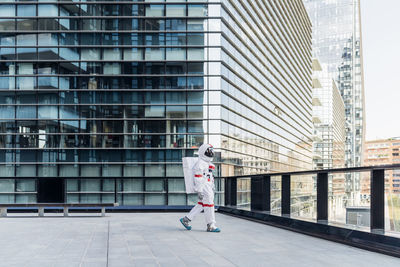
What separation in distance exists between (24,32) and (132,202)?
470 inches

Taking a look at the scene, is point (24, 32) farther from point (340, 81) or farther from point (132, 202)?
point (340, 81)

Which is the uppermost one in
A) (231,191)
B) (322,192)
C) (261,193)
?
(322,192)

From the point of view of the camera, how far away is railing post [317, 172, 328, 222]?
30.9 feet

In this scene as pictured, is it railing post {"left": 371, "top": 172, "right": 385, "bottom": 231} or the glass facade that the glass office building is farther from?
the glass facade

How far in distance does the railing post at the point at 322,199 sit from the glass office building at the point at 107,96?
17.5m

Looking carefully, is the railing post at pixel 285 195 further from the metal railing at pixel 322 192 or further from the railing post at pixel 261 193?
the railing post at pixel 261 193

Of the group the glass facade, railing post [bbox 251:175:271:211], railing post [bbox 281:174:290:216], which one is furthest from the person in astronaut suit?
the glass facade

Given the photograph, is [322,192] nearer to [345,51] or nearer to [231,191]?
[231,191]

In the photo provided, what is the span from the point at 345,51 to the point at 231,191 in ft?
449

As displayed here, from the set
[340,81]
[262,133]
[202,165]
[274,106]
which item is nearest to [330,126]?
[274,106]

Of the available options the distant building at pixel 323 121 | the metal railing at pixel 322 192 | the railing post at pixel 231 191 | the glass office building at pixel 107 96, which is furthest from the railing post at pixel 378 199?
the distant building at pixel 323 121

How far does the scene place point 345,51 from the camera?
143625mm

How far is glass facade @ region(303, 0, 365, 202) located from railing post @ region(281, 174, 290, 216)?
128m

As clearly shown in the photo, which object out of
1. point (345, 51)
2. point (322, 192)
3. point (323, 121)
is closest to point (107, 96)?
point (322, 192)
